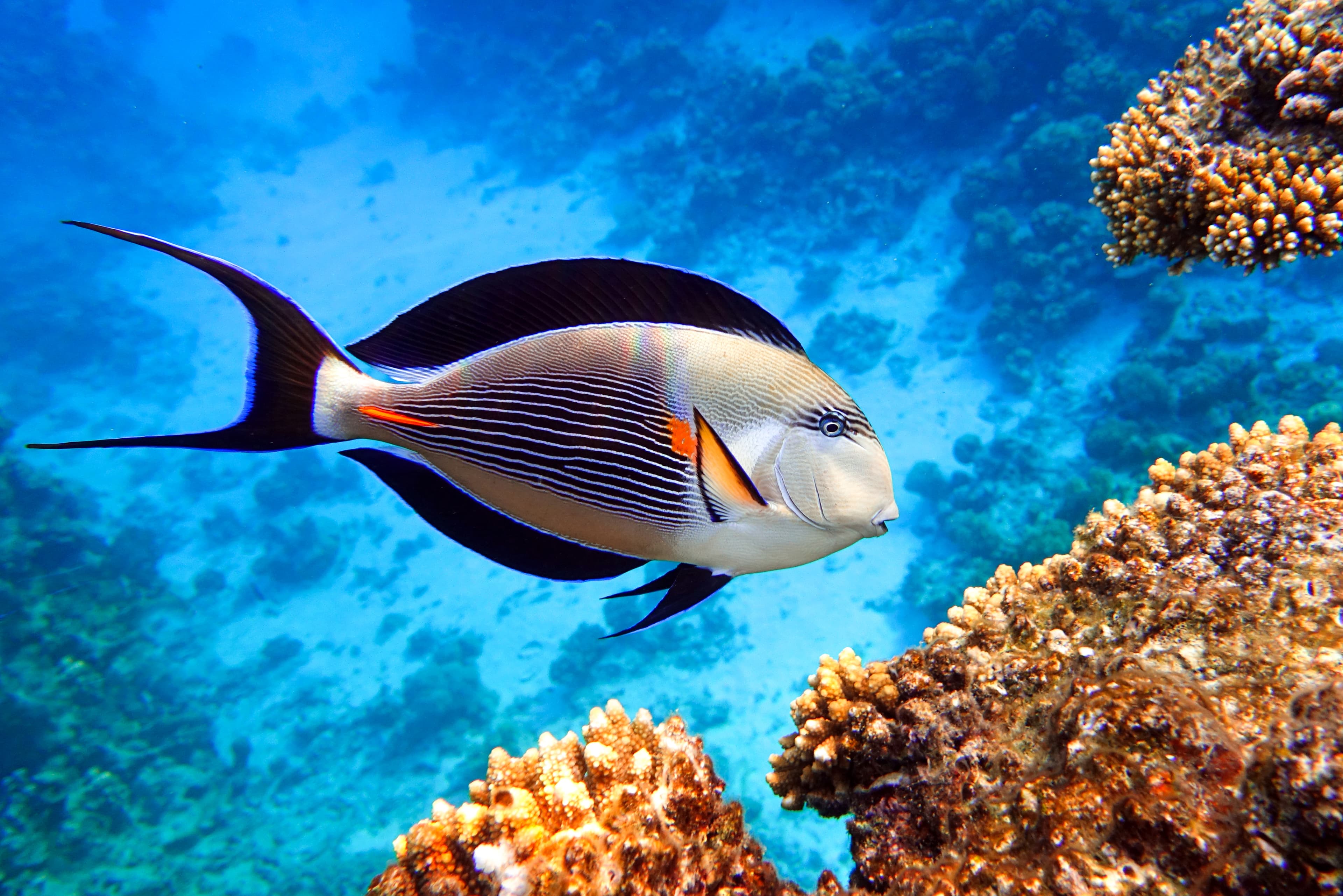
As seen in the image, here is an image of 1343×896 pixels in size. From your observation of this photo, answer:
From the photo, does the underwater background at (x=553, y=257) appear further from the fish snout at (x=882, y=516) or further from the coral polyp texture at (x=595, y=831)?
the coral polyp texture at (x=595, y=831)

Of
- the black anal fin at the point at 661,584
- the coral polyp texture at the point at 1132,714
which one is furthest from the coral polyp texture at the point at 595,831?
the black anal fin at the point at 661,584

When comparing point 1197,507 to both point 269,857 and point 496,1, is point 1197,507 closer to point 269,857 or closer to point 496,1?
point 269,857

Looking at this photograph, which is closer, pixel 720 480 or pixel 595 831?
pixel 720 480

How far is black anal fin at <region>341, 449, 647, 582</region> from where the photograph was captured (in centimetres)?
124

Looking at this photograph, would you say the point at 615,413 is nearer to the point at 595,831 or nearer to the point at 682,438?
the point at 682,438

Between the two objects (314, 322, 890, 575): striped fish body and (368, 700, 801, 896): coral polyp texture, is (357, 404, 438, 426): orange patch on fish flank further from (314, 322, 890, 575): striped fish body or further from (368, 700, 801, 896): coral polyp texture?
(368, 700, 801, 896): coral polyp texture

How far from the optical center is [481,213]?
2456cm

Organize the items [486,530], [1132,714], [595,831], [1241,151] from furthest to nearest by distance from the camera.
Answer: [1241,151]
[595,831]
[486,530]
[1132,714]

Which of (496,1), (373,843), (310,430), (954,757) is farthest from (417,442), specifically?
(496,1)

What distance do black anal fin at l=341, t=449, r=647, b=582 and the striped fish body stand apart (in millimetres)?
69

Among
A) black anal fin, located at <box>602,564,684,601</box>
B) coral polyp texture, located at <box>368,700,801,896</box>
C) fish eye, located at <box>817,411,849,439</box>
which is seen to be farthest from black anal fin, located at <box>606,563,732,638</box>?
coral polyp texture, located at <box>368,700,801,896</box>

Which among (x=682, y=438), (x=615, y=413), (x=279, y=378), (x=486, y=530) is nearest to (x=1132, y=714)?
(x=682, y=438)

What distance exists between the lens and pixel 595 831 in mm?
1399

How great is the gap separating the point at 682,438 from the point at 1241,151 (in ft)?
8.62
